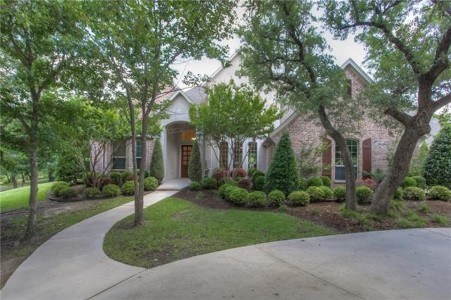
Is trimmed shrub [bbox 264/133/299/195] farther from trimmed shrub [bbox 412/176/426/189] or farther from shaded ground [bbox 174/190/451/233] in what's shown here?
trimmed shrub [bbox 412/176/426/189]

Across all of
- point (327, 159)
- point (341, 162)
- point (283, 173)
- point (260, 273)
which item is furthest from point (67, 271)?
point (341, 162)

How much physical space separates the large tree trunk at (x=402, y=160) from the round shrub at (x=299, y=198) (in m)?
2.20

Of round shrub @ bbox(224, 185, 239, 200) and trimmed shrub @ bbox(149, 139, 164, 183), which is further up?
trimmed shrub @ bbox(149, 139, 164, 183)

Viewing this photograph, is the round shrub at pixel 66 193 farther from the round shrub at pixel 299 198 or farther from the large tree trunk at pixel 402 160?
the large tree trunk at pixel 402 160

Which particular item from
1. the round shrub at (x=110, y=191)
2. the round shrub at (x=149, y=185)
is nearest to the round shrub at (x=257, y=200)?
the round shrub at (x=149, y=185)

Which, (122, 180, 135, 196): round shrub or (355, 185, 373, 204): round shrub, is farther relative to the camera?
(122, 180, 135, 196): round shrub

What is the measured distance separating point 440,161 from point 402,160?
23.0 feet

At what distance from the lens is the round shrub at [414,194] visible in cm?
1045

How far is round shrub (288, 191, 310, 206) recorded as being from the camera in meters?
9.69

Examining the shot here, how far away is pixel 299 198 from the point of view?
9680 mm

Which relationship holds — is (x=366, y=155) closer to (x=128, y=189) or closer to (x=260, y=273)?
(x=128, y=189)

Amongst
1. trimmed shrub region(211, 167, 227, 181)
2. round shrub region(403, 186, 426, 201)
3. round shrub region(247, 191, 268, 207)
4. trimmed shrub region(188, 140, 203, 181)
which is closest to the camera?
round shrub region(247, 191, 268, 207)

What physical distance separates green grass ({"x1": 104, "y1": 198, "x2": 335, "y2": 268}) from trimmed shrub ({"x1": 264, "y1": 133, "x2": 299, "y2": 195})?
2003 mm

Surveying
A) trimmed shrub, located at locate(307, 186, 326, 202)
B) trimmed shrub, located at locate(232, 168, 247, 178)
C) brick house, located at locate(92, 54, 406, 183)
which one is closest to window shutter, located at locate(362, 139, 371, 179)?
brick house, located at locate(92, 54, 406, 183)
